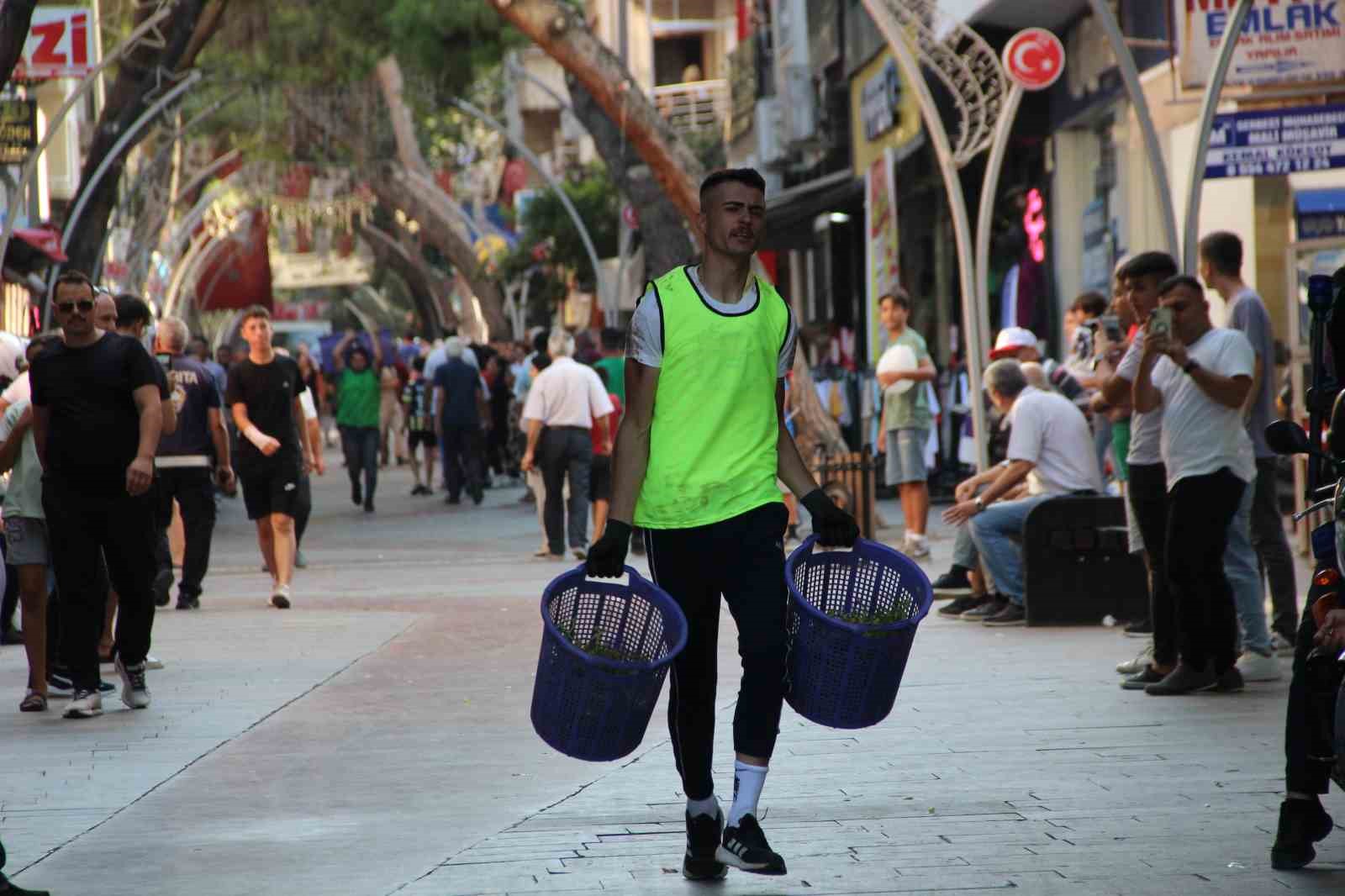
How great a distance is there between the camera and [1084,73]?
72.6ft

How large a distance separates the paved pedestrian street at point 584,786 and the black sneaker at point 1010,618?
41 cm

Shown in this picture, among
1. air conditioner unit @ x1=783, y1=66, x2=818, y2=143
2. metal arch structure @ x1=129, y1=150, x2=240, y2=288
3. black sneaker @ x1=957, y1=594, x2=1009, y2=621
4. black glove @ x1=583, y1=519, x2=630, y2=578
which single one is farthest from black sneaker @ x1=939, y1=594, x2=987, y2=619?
metal arch structure @ x1=129, y1=150, x2=240, y2=288

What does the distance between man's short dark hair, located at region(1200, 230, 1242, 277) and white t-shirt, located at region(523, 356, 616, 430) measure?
857 cm

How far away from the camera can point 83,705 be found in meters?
9.48

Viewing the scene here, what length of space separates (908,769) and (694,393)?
7.02ft

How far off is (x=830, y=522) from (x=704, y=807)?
824mm

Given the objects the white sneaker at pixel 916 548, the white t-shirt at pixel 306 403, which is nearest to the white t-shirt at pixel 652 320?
the white t-shirt at pixel 306 403

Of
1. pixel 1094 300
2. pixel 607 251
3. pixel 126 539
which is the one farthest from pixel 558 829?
pixel 607 251

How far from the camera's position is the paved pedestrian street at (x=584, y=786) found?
19.8ft

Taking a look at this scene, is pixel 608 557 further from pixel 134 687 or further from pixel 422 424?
pixel 422 424

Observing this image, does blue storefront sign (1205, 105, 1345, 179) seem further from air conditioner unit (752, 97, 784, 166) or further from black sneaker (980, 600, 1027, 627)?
air conditioner unit (752, 97, 784, 166)

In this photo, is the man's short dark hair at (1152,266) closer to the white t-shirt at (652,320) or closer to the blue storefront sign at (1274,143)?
the white t-shirt at (652,320)

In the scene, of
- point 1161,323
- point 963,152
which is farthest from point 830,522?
point 963,152

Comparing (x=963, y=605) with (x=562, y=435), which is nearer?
(x=963, y=605)
